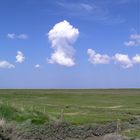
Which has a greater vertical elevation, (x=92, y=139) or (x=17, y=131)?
(x=17, y=131)

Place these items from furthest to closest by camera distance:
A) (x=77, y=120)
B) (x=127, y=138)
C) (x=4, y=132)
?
(x=77, y=120) → (x=127, y=138) → (x=4, y=132)

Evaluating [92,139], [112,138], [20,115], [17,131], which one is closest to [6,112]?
[20,115]

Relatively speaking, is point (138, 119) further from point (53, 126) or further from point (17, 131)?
point (17, 131)

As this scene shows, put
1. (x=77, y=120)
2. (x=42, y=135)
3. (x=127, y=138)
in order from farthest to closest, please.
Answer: (x=77, y=120) < (x=42, y=135) < (x=127, y=138)

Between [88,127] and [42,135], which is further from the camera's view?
[88,127]

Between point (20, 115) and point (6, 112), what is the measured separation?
13.7 feet

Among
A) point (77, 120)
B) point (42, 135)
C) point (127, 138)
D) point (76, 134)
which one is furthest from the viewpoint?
point (77, 120)

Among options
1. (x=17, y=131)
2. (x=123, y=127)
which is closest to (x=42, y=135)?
(x=123, y=127)

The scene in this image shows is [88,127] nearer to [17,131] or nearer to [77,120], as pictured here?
[77,120]

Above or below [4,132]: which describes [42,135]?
below

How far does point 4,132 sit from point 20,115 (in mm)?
35470

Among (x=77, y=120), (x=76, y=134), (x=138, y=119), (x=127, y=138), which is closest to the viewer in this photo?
(x=127, y=138)

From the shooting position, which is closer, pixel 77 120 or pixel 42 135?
pixel 42 135

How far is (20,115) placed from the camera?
5359 cm
